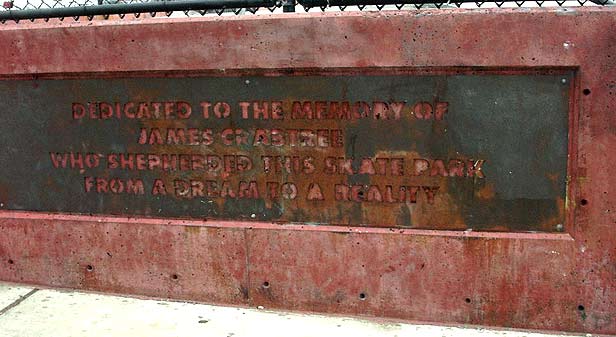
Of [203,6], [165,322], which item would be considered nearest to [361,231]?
[165,322]

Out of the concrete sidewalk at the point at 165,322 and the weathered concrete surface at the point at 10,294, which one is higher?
the weathered concrete surface at the point at 10,294

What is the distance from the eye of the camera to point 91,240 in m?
4.25

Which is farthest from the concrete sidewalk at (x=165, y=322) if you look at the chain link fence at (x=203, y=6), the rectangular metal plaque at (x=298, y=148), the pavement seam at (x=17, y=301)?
the chain link fence at (x=203, y=6)

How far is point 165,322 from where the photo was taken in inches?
151

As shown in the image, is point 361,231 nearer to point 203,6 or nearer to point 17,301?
point 203,6

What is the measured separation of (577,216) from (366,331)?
4.56ft

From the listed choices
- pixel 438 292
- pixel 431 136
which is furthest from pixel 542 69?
pixel 438 292

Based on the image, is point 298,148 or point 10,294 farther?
point 10,294

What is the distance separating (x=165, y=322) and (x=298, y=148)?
1.34 meters

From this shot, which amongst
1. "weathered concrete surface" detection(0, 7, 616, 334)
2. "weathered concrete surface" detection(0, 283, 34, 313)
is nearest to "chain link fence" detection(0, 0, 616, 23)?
"weathered concrete surface" detection(0, 7, 616, 334)

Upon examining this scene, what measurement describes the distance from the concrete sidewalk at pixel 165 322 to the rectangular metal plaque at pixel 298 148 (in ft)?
1.97

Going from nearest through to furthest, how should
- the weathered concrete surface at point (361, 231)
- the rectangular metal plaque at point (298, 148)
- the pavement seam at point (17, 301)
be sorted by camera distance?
1. the weathered concrete surface at point (361, 231)
2. the rectangular metal plaque at point (298, 148)
3. the pavement seam at point (17, 301)

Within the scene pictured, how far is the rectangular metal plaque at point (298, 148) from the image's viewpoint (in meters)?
3.62

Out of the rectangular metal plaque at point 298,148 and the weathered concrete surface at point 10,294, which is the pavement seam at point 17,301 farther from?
the rectangular metal plaque at point 298,148
